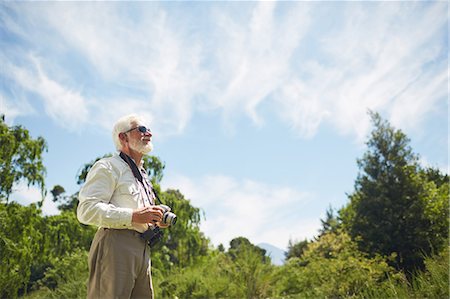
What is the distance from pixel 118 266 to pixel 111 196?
0.41 meters

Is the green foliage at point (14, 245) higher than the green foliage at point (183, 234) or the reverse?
the reverse

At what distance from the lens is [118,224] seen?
1.85 m

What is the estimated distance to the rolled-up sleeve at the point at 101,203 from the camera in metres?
1.84

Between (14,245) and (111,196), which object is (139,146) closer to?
(111,196)

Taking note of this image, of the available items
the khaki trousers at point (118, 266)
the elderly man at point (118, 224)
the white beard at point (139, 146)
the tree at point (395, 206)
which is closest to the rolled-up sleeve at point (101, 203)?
the elderly man at point (118, 224)

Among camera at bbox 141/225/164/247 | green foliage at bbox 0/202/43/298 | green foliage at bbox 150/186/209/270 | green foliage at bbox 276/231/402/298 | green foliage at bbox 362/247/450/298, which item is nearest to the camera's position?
camera at bbox 141/225/164/247

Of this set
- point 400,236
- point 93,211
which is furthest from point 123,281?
point 400,236

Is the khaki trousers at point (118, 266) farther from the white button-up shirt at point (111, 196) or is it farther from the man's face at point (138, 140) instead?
the man's face at point (138, 140)

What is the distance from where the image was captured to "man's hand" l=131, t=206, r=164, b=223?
1.88 meters

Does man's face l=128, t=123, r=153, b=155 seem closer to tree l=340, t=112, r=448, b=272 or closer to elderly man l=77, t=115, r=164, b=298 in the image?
elderly man l=77, t=115, r=164, b=298

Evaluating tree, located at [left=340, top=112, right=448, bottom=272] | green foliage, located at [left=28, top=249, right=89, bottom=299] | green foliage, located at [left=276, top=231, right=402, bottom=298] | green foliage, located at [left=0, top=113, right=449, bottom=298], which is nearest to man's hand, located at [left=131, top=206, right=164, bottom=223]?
green foliage, located at [left=0, top=113, right=449, bottom=298]

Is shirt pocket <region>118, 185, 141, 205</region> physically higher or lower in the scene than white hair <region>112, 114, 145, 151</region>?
lower

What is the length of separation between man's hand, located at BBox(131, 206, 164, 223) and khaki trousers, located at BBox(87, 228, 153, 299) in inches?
5.5

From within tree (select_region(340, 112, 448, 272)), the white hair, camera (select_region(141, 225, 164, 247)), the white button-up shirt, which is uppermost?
tree (select_region(340, 112, 448, 272))
